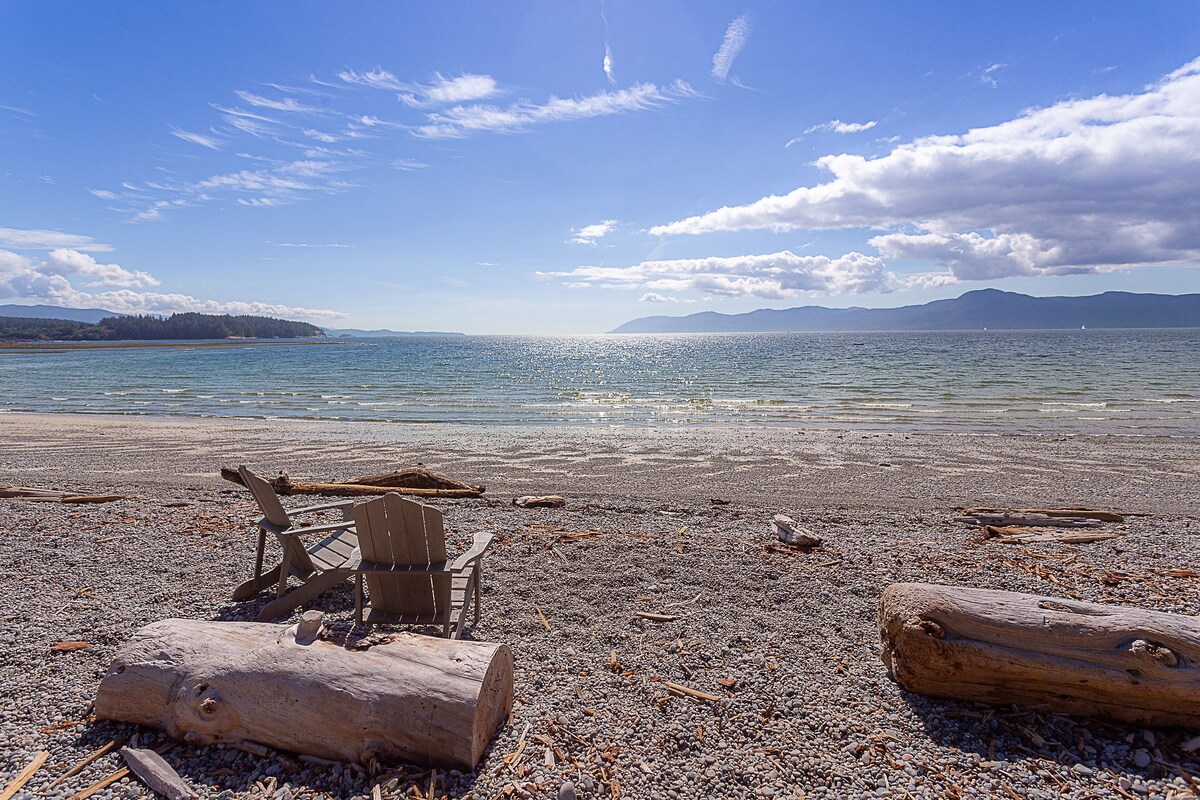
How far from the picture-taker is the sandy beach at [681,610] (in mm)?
2930

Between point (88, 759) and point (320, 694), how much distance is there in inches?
44.7

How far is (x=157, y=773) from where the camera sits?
2859 mm

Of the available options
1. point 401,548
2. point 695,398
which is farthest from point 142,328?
point 401,548

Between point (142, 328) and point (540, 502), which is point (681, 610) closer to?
point (540, 502)

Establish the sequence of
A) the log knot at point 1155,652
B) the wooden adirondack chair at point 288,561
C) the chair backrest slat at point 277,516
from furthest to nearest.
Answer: the chair backrest slat at point 277,516
the wooden adirondack chair at point 288,561
the log knot at point 1155,652

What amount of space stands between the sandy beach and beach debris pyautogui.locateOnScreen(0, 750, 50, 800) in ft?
0.14

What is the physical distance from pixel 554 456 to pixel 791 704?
32.6ft

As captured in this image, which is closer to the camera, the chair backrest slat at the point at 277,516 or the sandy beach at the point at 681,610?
the sandy beach at the point at 681,610

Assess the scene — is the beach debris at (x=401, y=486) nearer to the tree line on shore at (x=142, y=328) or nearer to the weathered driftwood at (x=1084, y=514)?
the weathered driftwood at (x=1084, y=514)

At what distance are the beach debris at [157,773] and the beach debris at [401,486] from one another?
5.92m

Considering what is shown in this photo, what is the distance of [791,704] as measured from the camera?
348 centimetres

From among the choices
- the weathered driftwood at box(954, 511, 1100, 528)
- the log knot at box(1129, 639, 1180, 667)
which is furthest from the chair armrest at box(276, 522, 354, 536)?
the weathered driftwood at box(954, 511, 1100, 528)

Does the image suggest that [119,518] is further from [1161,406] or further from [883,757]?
[1161,406]

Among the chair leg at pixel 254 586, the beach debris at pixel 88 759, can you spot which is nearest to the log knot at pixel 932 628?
the beach debris at pixel 88 759
